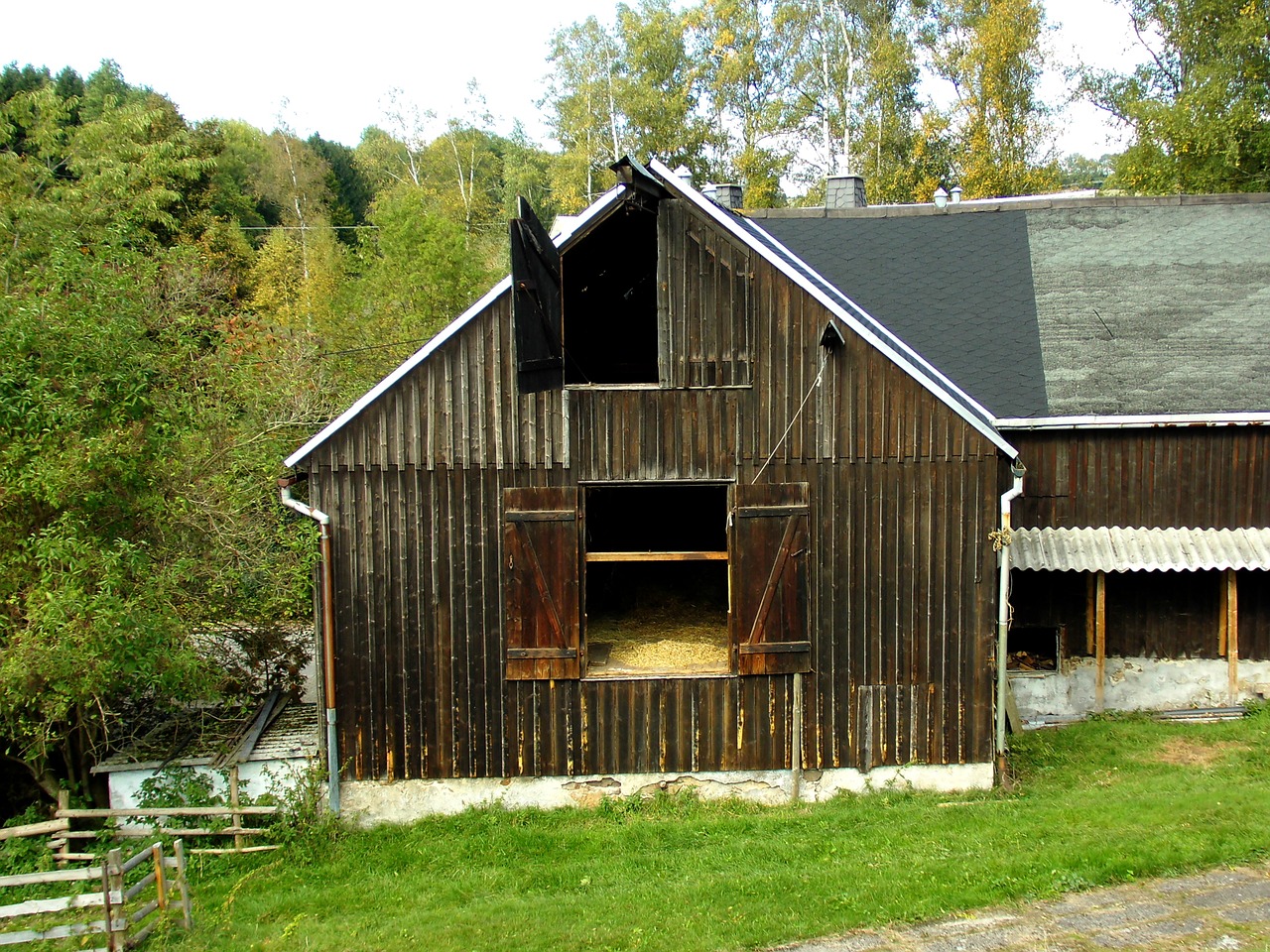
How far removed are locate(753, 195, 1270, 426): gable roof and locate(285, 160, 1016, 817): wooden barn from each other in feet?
11.5

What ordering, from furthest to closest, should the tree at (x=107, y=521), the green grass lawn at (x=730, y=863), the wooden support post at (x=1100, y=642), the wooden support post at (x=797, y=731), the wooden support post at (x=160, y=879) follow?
the wooden support post at (x=1100, y=642), the wooden support post at (x=797, y=731), the tree at (x=107, y=521), the wooden support post at (x=160, y=879), the green grass lawn at (x=730, y=863)

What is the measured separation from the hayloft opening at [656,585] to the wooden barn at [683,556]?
0.63 metres

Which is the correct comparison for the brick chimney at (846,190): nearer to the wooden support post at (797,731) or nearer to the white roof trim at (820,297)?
the white roof trim at (820,297)

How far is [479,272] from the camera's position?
98.4 ft

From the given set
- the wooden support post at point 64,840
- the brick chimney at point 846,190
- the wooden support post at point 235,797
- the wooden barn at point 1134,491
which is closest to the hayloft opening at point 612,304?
the wooden barn at point 1134,491

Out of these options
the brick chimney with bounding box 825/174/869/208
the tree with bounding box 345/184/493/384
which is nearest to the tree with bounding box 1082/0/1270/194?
the brick chimney with bounding box 825/174/869/208

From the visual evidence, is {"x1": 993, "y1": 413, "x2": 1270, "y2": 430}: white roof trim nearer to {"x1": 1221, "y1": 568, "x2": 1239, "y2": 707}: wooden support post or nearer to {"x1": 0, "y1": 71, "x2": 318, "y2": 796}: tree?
{"x1": 1221, "y1": 568, "x2": 1239, "y2": 707}: wooden support post

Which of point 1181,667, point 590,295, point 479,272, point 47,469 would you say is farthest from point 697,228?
point 479,272

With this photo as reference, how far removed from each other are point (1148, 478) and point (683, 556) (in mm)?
7064

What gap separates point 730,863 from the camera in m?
9.39

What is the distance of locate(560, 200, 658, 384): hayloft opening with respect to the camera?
13.0 m

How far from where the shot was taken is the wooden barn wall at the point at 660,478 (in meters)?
10.8

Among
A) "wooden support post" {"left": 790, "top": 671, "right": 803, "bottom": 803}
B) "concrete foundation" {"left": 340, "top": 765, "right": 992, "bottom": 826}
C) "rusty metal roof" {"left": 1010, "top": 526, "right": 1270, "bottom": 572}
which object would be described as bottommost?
"concrete foundation" {"left": 340, "top": 765, "right": 992, "bottom": 826}

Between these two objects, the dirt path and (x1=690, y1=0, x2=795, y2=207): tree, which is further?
(x1=690, y1=0, x2=795, y2=207): tree
